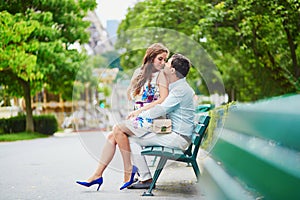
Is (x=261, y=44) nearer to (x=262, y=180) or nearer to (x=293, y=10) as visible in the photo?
(x=293, y=10)

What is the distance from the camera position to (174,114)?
5.03 metres

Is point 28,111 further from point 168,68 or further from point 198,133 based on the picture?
point 198,133

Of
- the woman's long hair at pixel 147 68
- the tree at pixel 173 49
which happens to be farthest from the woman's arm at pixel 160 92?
the tree at pixel 173 49

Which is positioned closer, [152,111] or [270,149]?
[270,149]

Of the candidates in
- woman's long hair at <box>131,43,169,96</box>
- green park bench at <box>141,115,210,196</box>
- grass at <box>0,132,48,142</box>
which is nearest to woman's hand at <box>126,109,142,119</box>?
woman's long hair at <box>131,43,169,96</box>

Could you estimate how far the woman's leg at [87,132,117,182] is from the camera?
5.13m

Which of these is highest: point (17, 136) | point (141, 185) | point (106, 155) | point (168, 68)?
point (168, 68)

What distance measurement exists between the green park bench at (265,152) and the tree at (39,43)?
13105 millimetres

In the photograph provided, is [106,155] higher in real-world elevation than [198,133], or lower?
lower

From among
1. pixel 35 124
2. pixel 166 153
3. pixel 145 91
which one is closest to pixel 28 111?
pixel 35 124

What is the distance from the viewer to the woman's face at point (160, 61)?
521 cm

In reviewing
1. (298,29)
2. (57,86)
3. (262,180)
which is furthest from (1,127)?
(262,180)

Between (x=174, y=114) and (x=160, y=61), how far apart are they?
0.53 metres

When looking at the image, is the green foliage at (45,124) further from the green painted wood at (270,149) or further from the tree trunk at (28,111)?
the green painted wood at (270,149)
